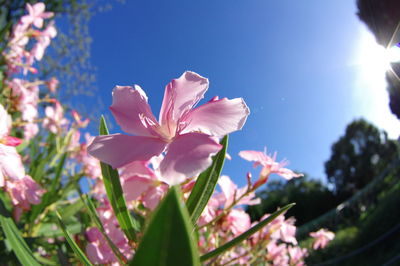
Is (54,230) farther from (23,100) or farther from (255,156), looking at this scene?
(255,156)

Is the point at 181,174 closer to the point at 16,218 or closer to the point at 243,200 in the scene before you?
the point at 243,200

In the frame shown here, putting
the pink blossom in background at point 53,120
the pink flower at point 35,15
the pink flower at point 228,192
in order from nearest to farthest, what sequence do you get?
1. the pink flower at point 228,192
2. the pink flower at point 35,15
3. the pink blossom in background at point 53,120

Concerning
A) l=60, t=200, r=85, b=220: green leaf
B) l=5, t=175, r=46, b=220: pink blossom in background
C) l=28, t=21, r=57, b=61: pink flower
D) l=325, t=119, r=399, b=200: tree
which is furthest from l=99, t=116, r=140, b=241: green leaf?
l=325, t=119, r=399, b=200: tree

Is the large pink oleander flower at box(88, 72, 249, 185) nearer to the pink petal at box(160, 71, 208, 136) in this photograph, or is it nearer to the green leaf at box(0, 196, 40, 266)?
the pink petal at box(160, 71, 208, 136)

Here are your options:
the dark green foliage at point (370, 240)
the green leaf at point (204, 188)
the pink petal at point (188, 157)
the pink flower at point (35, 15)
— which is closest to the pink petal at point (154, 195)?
the green leaf at point (204, 188)

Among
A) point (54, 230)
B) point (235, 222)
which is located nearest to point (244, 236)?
point (235, 222)

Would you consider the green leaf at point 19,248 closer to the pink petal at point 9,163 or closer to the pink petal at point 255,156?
the pink petal at point 9,163
